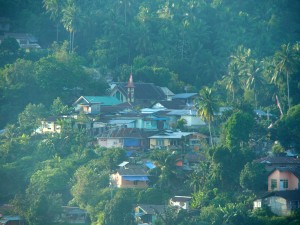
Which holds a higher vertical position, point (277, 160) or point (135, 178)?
point (277, 160)

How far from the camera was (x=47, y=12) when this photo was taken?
68.9m

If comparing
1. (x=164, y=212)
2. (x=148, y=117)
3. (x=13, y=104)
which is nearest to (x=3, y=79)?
(x=13, y=104)

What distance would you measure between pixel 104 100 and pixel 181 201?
14.4m

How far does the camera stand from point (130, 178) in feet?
156

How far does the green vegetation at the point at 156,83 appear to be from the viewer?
150 ft

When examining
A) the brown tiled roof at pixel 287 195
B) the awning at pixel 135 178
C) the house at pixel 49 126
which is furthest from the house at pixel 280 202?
the house at pixel 49 126

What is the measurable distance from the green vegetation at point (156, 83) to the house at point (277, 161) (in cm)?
95

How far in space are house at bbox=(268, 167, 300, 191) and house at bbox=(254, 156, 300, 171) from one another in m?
1.04

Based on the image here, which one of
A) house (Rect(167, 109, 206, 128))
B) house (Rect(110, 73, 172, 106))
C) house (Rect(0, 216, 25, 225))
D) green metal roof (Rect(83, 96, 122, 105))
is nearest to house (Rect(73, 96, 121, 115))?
green metal roof (Rect(83, 96, 122, 105))

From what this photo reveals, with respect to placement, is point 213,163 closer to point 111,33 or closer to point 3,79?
point 3,79

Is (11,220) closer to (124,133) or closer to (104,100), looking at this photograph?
(124,133)

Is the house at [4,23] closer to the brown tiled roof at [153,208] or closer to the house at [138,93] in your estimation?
the house at [138,93]

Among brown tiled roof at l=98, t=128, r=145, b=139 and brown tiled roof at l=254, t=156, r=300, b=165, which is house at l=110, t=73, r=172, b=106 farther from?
brown tiled roof at l=254, t=156, r=300, b=165

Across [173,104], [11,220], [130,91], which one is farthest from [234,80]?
→ [11,220]
